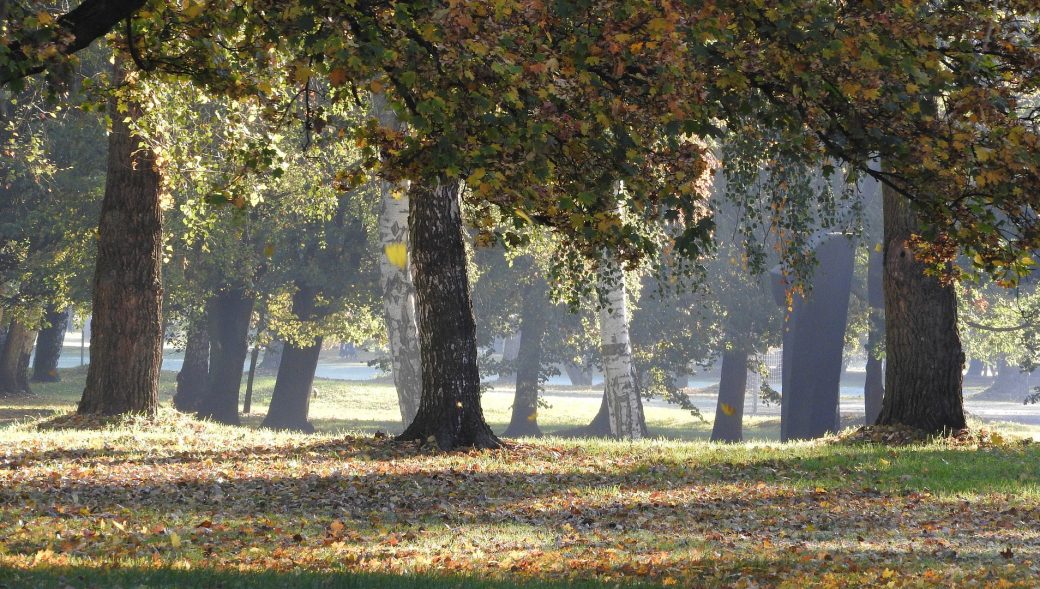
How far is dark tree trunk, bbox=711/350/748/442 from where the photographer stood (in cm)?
3909

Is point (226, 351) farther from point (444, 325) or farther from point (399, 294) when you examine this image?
point (444, 325)

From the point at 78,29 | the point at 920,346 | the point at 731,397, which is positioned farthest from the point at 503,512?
the point at 731,397

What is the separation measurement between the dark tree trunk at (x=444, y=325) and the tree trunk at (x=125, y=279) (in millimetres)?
4565

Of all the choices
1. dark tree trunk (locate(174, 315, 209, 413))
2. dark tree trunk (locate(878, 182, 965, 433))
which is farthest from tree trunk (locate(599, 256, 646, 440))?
dark tree trunk (locate(174, 315, 209, 413))

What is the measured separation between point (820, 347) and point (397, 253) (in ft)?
41.8

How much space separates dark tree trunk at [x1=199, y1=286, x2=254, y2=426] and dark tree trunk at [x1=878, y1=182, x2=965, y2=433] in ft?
72.8

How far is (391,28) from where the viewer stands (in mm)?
9297

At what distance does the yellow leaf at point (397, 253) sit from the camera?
24719mm

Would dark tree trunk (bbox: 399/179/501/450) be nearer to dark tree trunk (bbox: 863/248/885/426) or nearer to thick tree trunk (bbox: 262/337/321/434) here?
dark tree trunk (bbox: 863/248/885/426)

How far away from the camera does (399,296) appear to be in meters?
25.2

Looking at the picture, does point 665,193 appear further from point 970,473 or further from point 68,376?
point 68,376

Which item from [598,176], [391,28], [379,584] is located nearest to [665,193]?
[598,176]

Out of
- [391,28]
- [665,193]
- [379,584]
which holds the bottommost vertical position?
[379,584]

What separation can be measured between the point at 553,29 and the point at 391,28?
1.31 metres
